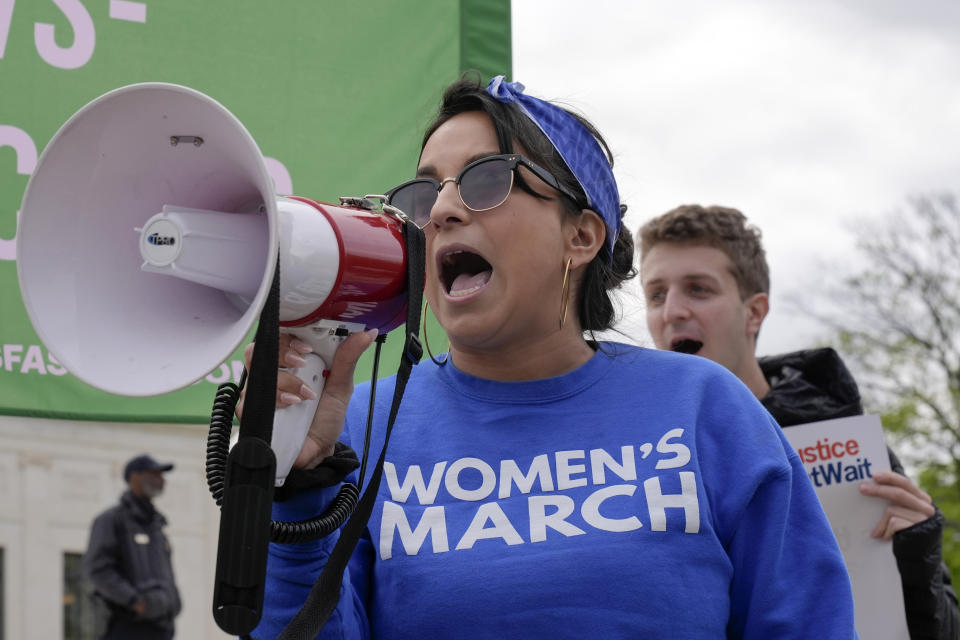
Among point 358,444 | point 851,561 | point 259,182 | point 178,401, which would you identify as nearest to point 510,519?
point 358,444

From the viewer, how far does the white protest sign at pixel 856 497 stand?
2791 millimetres

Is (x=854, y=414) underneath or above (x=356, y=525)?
above

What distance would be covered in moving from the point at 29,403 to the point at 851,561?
1935 mm

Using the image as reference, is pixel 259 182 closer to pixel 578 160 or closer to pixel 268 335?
pixel 268 335

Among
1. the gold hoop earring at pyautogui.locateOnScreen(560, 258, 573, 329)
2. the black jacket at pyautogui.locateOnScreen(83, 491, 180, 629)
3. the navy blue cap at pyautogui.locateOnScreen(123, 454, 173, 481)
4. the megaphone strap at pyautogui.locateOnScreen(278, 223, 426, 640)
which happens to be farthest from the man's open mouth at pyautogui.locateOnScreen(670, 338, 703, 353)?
the navy blue cap at pyautogui.locateOnScreen(123, 454, 173, 481)

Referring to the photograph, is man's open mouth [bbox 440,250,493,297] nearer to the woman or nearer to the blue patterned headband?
the woman

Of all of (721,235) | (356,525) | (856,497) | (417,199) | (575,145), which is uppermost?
(721,235)

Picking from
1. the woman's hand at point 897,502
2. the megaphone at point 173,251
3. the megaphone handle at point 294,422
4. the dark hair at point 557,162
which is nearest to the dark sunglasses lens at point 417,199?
the dark hair at point 557,162

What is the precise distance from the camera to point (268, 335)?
5.19ft

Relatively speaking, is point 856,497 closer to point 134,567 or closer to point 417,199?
point 417,199

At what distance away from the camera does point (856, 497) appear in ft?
9.62

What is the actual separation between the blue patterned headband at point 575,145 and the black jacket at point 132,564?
15.4ft

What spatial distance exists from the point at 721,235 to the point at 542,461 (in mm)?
1745

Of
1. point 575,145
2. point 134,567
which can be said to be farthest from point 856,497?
point 134,567
